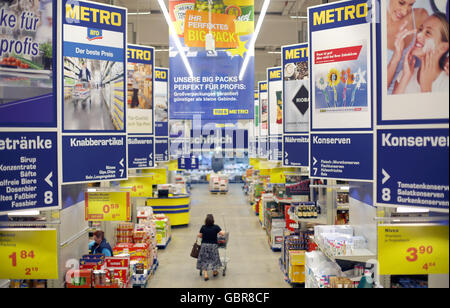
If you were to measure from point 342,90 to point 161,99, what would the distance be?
7153 mm

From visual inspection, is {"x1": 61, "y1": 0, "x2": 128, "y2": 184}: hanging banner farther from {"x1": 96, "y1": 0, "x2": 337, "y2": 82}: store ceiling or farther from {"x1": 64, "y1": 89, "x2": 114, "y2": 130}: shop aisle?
{"x1": 96, "y1": 0, "x2": 337, "y2": 82}: store ceiling

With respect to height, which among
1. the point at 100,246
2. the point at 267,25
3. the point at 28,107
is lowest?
the point at 100,246

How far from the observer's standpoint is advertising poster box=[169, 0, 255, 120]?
7.91 metres

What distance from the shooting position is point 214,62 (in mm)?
8266

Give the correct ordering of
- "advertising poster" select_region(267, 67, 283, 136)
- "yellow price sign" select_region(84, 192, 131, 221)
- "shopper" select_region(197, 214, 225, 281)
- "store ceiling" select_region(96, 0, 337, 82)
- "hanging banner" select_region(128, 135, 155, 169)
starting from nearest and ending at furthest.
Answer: "yellow price sign" select_region(84, 192, 131, 221) < "hanging banner" select_region(128, 135, 155, 169) < "shopper" select_region(197, 214, 225, 281) < "advertising poster" select_region(267, 67, 283, 136) < "store ceiling" select_region(96, 0, 337, 82)

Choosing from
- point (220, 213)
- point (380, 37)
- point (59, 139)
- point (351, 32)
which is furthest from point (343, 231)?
point (220, 213)

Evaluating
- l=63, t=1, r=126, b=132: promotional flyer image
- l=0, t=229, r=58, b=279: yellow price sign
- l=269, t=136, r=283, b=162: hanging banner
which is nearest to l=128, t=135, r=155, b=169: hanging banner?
l=63, t=1, r=126, b=132: promotional flyer image

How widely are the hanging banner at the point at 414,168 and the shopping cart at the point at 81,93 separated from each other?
362 centimetres

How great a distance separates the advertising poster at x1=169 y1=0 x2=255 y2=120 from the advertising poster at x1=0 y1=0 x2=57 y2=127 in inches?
167

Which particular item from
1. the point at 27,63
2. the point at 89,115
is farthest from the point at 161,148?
the point at 27,63

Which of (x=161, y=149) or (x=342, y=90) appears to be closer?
(x=342, y=90)

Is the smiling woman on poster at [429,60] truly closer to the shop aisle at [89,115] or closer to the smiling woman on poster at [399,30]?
the smiling woman on poster at [399,30]

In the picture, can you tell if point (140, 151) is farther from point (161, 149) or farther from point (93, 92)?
point (93, 92)

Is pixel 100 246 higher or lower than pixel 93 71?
lower
